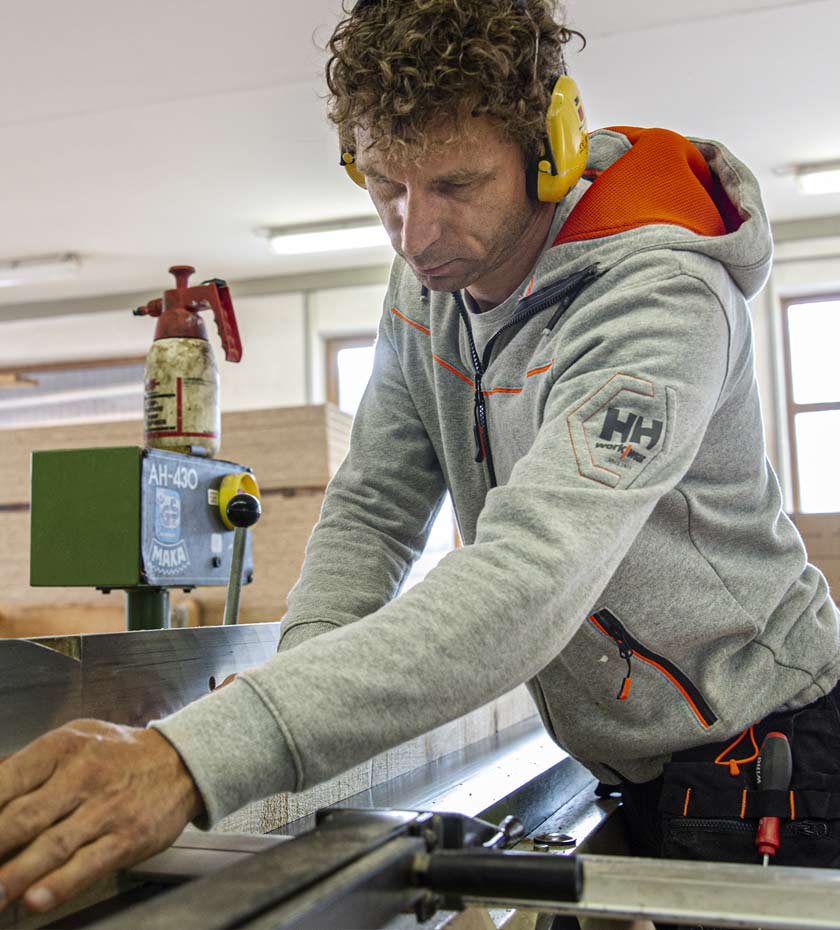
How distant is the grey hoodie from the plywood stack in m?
1.40

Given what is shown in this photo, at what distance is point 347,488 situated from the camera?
129 cm

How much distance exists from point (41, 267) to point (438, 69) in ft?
21.1

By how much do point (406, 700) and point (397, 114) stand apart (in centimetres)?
57

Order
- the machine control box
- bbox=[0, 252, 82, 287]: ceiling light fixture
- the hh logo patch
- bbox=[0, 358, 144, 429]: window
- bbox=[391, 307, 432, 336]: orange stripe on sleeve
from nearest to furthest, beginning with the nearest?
the hh logo patch < bbox=[391, 307, 432, 336]: orange stripe on sleeve < the machine control box < bbox=[0, 252, 82, 287]: ceiling light fixture < bbox=[0, 358, 144, 429]: window

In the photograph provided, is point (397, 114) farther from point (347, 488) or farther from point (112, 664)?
point (112, 664)

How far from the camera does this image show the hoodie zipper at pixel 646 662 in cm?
98

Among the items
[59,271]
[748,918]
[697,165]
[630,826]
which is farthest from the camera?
[59,271]

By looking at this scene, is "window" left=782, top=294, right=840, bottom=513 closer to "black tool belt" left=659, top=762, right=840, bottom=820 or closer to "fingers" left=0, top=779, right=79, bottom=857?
"black tool belt" left=659, top=762, right=840, bottom=820

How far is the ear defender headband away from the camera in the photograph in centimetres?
103

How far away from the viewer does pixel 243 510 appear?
4.99 feet

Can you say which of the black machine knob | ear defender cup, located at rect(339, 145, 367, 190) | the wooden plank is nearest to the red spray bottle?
the black machine knob

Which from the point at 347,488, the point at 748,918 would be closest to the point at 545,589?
the point at 748,918

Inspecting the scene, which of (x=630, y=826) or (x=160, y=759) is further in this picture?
(x=630, y=826)

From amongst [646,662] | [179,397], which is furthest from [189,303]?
[646,662]
